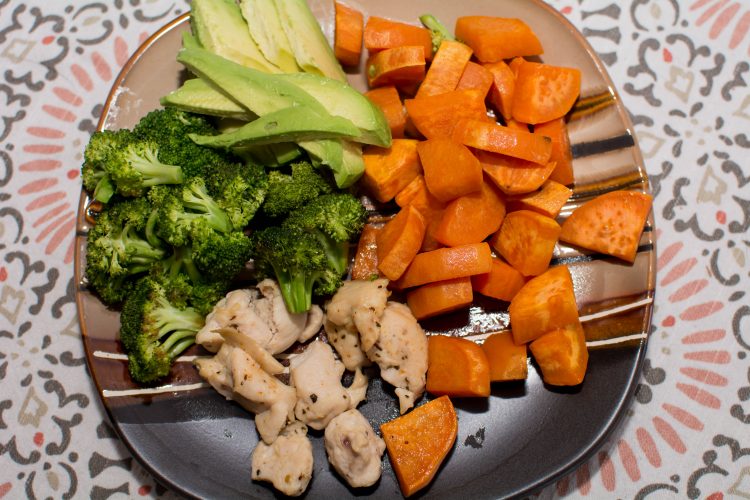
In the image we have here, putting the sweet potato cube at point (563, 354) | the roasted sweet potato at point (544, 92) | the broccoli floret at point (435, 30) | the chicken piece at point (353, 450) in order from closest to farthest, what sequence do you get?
1. the chicken piece at point (353, 450)
2. the sweet potato cube at point (563, 354)
3. the roasted sweet potato at point (544, 92)
4. the broccoli floret at point (435, 30)

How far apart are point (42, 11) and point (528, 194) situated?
2.67m

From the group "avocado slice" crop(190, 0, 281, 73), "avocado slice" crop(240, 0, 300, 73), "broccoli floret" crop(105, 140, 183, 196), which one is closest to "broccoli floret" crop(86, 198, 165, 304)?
"broccoli floret" crop(105, 140, 183, 196)

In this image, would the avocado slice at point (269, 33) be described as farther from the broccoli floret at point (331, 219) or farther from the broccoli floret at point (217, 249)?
the broccoli floret at point (217, 249)

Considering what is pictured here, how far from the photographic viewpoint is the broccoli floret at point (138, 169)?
93.7 inches

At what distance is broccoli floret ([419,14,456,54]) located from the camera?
8.92 feet

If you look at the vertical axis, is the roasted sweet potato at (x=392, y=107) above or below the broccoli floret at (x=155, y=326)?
above

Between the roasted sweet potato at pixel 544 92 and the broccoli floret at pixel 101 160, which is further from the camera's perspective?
the roasted sweet potato at pixel 544 92

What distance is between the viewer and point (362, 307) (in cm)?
235

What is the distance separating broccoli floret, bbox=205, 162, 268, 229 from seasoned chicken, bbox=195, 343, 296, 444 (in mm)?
523

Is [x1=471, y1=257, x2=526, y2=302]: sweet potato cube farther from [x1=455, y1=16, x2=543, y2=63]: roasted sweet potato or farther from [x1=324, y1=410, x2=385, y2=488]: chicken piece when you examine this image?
[x1=455, y1=16, x2=543, y2=63]: roasted sweet potato

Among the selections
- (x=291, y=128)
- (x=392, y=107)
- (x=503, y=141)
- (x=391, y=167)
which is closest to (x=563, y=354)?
(x=503, y=141)

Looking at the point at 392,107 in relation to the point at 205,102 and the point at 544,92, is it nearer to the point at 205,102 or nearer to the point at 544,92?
Result: the point at 544,92

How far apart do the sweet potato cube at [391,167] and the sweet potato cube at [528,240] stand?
0.45 meters

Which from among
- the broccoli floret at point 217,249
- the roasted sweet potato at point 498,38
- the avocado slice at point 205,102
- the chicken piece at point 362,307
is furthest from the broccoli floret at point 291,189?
the roasted sweet potato at point 498,38
